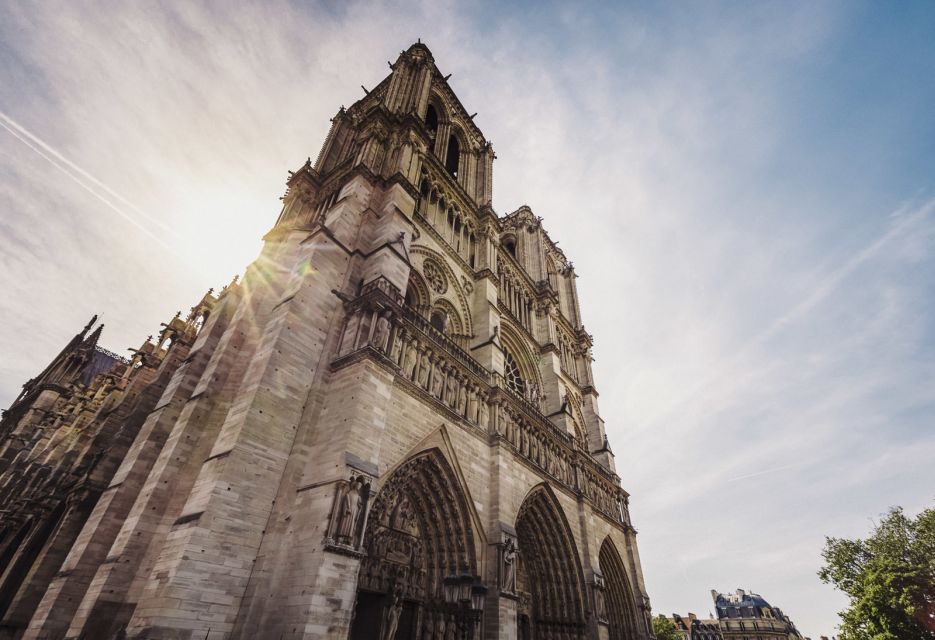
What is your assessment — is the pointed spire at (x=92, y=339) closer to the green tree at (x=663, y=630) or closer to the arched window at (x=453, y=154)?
the arched window at (x=453, y=154)

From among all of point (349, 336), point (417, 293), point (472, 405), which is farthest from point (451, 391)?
point (417, 293)

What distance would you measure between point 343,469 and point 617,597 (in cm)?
1411

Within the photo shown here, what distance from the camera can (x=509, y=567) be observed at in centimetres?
1038

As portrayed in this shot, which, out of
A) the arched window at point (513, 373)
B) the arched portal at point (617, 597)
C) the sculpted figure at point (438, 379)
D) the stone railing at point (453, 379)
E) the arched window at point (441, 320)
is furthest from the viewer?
the arched window at point (513, 373)

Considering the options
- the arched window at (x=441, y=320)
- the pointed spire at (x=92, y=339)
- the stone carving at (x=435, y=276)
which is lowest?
the arched window at (x=441, y=320)

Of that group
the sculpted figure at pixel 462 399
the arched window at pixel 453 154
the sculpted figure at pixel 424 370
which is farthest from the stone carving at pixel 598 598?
the arched window at pixel 453 154

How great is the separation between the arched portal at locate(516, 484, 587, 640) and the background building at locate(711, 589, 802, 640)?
167ft

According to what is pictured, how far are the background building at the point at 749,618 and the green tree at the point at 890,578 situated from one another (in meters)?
36.8

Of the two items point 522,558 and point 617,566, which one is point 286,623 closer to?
point 522,558

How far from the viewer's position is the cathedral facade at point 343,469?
726 cm

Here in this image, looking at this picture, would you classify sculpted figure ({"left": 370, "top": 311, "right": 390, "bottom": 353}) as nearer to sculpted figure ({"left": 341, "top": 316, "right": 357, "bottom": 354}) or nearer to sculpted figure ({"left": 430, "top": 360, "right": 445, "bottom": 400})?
sculpted figure ({"left": 341, "top": 316, "right": 357, "bottom": 354})

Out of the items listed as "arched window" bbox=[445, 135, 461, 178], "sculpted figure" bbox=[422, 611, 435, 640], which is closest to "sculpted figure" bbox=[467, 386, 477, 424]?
"sculpted figure" bbox=[422, 611, 435, 640]

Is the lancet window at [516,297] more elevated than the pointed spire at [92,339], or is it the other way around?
the pointed spire at [92,339]

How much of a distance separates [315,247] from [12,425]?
2861 centimetres
